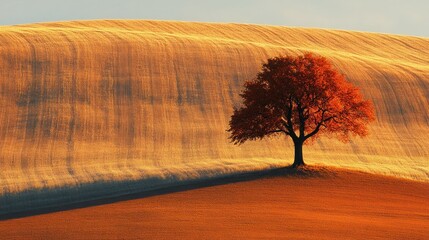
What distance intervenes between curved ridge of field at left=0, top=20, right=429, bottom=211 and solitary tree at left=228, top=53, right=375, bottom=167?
2.11 m

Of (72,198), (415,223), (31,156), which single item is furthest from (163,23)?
(415,223)

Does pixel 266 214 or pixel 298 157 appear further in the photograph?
pixel 298 157

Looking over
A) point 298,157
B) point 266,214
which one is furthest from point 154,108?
point 266,214

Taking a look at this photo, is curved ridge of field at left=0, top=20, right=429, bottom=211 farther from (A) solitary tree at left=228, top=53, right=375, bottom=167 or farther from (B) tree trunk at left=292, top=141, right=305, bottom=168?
(A) solitary tree at left=228, top=53, right=375, bottom=167

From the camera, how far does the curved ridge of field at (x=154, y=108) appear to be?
3412 cm

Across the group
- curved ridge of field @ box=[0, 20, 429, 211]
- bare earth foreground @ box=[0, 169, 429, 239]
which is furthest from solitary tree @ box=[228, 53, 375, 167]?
bare earth foreground @ box=[0, 169, 429, 239]

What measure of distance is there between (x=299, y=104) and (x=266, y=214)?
8970 millimetres

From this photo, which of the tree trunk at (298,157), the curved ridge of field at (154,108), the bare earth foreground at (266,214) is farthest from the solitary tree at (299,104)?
the bare earth foreground at (266,214)

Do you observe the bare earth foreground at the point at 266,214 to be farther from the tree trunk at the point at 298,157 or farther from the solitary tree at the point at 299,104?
the solitary tree at the point at 299,104

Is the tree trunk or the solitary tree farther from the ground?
the solitary tree

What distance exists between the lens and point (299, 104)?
32500 mm

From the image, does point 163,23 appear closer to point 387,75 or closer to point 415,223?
point 387,75

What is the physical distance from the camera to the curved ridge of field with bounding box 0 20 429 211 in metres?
34.1

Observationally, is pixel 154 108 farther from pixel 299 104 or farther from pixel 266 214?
pixel 266 214
